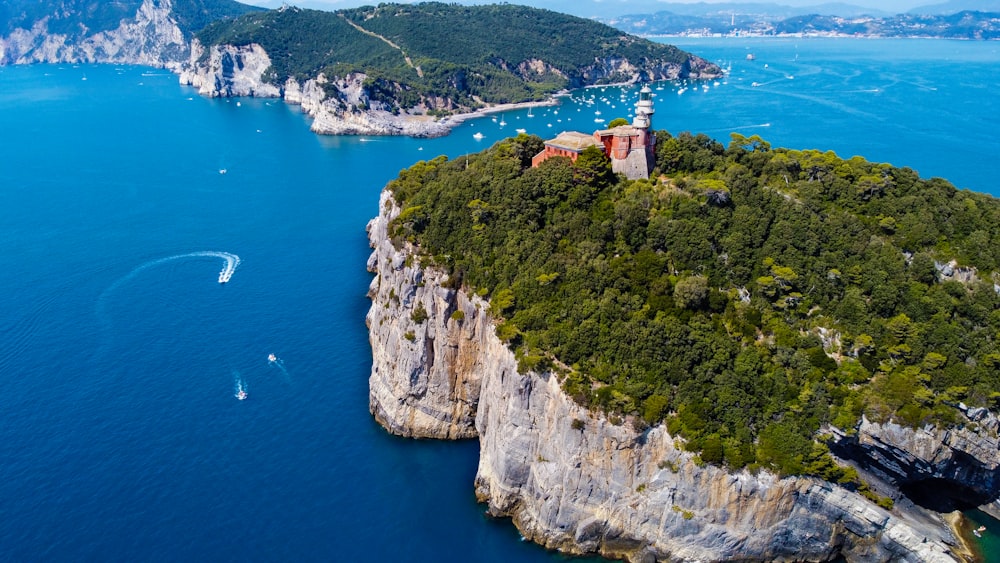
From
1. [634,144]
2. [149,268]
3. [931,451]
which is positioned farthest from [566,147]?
[149,268]

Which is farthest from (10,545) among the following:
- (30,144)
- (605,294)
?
(30,144)

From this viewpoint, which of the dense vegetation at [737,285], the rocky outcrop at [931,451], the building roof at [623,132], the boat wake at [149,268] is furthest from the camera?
the boat wake at [149,268]

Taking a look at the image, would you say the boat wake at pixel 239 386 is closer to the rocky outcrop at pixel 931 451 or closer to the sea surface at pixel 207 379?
the sea surface at pixel 207 379

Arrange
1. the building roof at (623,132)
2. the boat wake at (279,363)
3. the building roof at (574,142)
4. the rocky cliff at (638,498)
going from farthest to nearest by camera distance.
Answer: the boat wake at (279,363) → the building roof at (574,142) → the building roof at (623,132) → the rocky cliff at (638,498)

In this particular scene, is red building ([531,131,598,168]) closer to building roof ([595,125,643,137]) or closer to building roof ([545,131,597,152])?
building roof ([545,131,597,152])

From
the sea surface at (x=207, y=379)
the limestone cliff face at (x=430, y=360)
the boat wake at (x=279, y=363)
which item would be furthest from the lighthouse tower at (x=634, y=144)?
the boat wake at (x=279, y=363)

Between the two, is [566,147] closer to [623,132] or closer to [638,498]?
[623,132]

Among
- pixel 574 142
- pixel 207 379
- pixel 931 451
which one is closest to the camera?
pixel 931 451

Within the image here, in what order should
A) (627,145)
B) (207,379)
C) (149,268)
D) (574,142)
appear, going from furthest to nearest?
(149,268) < (207,379) < (574,142) < (627,145)
